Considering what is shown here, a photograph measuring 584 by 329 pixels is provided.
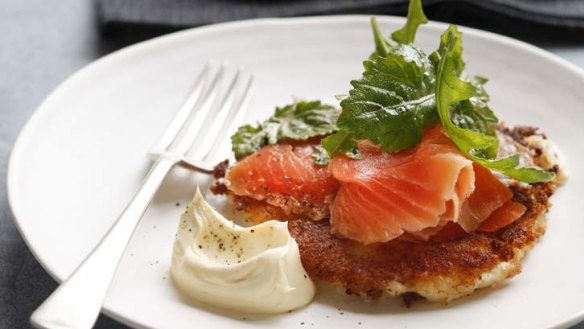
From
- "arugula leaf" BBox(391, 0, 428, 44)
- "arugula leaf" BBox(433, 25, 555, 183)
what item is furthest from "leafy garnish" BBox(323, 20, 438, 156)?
"arugula leaf" BBox(391, 0, 428, 44)

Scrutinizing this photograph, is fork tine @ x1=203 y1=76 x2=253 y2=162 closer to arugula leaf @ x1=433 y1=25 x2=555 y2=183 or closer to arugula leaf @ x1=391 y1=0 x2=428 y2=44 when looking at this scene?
→ arugula leaf @ x1=391 y1=0 x2=428 y2=44

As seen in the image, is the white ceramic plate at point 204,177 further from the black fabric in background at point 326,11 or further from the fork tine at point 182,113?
the black fabric in background at point 326,11

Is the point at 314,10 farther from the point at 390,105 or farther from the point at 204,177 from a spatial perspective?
the point at 390,105

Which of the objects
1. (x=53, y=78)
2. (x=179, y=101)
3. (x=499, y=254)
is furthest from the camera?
(x=53, y=78)

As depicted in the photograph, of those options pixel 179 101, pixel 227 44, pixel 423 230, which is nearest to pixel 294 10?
pixel 227 44

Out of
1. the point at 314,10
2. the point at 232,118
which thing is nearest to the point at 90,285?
the point at 232,118

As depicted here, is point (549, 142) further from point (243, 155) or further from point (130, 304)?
point (130, 304)
